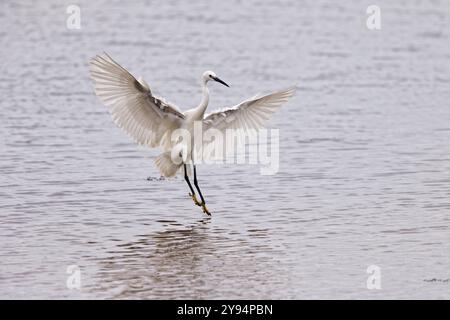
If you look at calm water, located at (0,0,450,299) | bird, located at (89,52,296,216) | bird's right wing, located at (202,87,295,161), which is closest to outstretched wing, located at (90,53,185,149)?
bird, located at (89,52,296,216)

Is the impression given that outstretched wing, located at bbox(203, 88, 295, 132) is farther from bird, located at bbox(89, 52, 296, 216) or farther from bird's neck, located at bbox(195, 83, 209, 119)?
bird's neck, located at bbox(195, 83, 209, 119)

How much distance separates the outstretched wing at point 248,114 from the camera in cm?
1382

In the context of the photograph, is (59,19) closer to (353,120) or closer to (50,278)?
(353,120)

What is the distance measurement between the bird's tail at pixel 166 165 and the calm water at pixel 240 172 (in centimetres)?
40

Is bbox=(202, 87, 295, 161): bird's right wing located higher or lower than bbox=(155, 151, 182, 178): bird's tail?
higher

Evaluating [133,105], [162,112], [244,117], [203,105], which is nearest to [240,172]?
[244,117]

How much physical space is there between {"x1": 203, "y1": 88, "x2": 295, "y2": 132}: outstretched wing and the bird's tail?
628 millimetres

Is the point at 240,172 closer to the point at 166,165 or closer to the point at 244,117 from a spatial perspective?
the point at 244,117

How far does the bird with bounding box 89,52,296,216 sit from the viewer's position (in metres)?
12.8

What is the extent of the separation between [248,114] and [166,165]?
1.27 m

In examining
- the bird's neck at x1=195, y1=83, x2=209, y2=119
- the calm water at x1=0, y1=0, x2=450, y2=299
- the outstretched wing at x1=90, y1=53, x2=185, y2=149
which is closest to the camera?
the calm water at x1=0, y1=0, x2=450, y2=299

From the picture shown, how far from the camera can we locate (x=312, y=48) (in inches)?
987

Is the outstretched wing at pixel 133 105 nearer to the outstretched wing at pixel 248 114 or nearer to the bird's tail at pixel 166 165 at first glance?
the bird's tail at pixel 166 165

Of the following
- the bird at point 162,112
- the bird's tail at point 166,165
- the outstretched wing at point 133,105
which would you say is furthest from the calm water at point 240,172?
the outstretched wing at point 133,105
